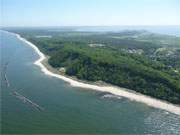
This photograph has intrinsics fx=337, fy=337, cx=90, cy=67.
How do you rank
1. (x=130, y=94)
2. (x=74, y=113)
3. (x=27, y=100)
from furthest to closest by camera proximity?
1. (x=130, y=94)
2. (x=27, y=100)
3. (x=74, y=113)

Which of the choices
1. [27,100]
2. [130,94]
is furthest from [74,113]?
[130,94]

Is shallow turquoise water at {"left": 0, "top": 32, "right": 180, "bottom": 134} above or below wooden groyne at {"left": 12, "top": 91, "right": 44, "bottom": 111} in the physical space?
below

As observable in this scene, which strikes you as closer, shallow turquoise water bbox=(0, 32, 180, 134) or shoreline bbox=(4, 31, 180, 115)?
shallow turquoise water bbox=(0, 32, 180, 134)

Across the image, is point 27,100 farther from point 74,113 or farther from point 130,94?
point 130,94

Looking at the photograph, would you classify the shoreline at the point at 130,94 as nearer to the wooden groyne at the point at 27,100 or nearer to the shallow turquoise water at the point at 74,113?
the shallow turquoise water at the point at 74,113

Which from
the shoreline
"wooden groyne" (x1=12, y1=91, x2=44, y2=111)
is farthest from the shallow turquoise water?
the shoreline

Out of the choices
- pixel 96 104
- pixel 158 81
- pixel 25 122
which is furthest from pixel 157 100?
pixel 25 122

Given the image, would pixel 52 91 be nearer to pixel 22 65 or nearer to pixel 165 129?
pixel 165 129

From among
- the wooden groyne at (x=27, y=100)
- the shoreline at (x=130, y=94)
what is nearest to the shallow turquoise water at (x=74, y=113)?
the wooden groyne at (x=27, y=100)

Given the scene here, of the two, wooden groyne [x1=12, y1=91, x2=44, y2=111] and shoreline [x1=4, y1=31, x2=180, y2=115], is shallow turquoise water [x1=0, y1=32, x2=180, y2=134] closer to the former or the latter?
wooden groyne [x1=12, y1=91, x2=44, y2=111]
